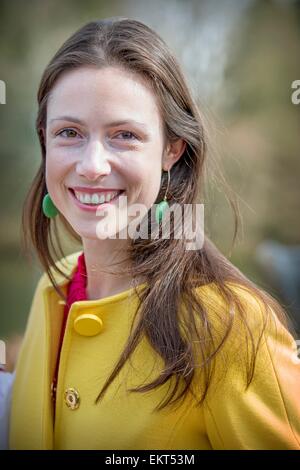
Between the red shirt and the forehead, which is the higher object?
the forehead

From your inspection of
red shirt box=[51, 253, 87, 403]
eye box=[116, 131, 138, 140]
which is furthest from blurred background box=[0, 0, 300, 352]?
eye box=[116, 131, 138, 140]

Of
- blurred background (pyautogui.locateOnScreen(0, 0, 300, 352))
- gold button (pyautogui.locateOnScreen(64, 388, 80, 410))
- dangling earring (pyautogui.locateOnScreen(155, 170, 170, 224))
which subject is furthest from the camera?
blurred background (pyautogui.locateOnScreen(0, 0, 300, 352))

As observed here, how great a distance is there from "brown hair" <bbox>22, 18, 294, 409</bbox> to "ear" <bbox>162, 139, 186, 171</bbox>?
17mm

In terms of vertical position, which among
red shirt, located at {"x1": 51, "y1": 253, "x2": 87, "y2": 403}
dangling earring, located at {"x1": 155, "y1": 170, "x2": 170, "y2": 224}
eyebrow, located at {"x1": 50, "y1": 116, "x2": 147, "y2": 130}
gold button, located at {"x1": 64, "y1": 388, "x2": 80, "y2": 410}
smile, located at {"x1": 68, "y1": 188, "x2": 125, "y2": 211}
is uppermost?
eyebrow, located at {"x1": 50, "y1": 116, "x2": 147, "y2": 130}

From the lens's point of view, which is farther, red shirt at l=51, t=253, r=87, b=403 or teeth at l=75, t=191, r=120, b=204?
red shirt at l=51, t=253, r=87, b=403

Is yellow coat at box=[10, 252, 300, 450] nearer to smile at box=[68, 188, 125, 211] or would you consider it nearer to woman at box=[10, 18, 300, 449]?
woman at box=[10, 18, 300, 449]

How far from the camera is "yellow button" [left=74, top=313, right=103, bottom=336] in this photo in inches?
51.6

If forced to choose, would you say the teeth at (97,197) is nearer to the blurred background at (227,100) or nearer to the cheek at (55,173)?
the cheek at (55,173)

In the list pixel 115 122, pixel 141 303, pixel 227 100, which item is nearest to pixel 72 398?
pixel 141 303

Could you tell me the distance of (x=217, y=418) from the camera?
1.16 meters

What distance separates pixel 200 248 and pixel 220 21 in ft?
7.22

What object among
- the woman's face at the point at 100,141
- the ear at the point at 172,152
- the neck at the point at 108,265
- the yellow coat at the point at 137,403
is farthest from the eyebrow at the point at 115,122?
the yellow coat at the point at 137,403

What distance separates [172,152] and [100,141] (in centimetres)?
22

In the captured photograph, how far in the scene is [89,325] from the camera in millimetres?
1312
